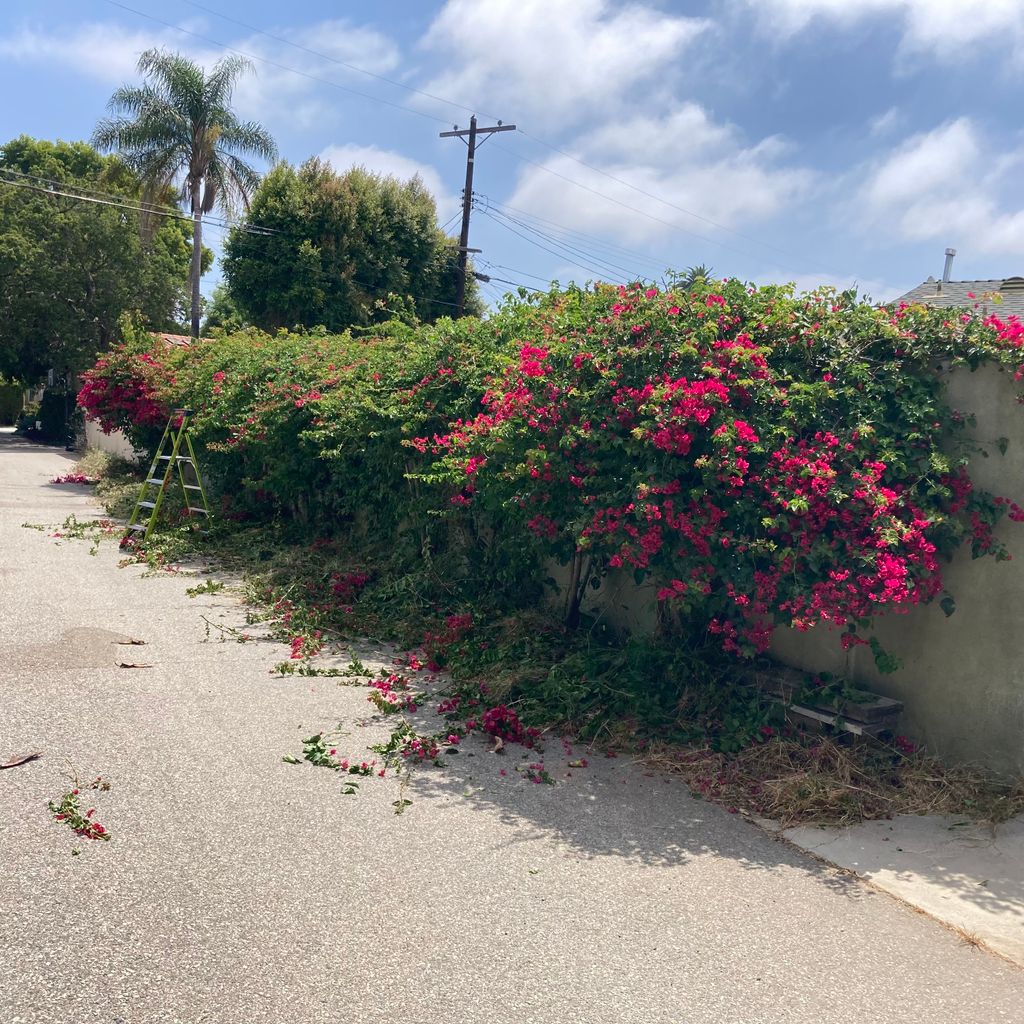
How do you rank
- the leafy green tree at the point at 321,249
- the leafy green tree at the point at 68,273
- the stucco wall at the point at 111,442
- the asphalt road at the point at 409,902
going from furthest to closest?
the leafy green tree at the point at 68,273 < the leafy green tree at the point at 321,249 < the stucco wall at the point at 111,442 < the asphalt road at the point at 409,902

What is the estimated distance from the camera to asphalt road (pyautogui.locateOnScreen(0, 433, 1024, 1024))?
310cm

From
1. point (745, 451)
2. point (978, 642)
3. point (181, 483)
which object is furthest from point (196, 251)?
point (978, 642)

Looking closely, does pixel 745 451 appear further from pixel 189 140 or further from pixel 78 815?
pixel 189 140

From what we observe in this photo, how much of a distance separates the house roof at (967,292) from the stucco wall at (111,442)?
17046 mm

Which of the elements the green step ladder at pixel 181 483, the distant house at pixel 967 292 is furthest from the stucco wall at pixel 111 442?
the distant house at pixel 967 292

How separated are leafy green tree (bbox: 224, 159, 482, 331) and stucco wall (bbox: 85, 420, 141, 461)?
6.37 m

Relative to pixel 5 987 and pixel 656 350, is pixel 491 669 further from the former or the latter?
pixel 5 987

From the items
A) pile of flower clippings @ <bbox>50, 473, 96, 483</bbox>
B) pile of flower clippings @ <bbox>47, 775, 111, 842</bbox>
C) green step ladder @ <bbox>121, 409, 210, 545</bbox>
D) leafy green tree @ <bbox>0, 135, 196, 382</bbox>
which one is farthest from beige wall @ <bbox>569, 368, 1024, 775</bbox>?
leafy green tree @ <bbox>0, 135, 196, 382</bbox>

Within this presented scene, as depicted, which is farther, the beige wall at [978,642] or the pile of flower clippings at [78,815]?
the beige wall at [978,642]

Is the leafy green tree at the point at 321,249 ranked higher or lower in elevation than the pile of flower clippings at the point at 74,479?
higher

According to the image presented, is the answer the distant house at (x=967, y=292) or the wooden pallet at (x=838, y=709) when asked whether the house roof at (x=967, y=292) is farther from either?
the wooden pallet at (x=838, y=709)

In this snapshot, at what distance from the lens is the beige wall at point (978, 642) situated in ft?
16.1

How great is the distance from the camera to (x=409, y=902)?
3.71m

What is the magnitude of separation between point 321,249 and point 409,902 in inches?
1136
